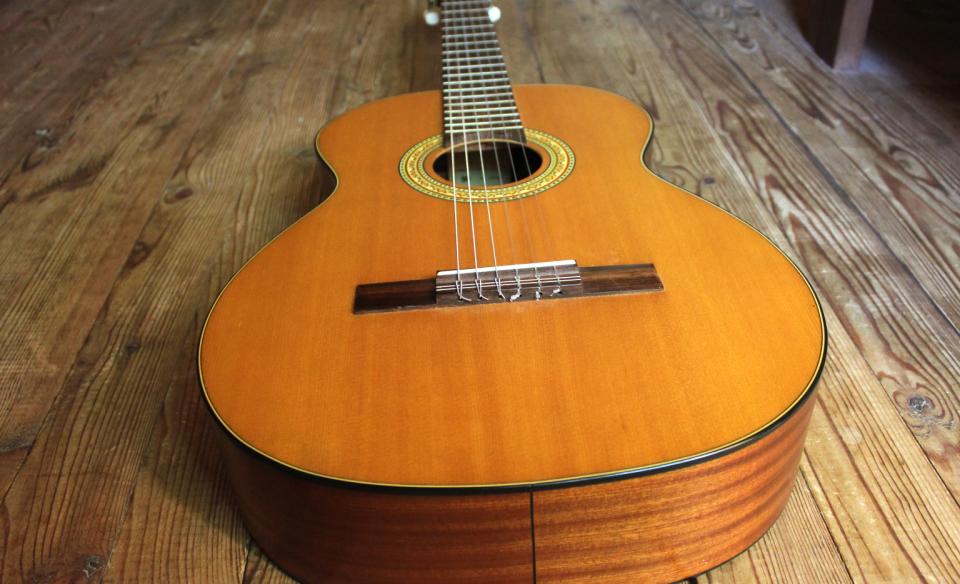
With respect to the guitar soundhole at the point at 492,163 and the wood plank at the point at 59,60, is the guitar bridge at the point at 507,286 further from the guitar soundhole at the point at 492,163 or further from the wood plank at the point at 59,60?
the wood plank at the point at 59,60

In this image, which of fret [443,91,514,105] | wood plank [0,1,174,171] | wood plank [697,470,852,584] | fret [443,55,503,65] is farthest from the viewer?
wood plank [0,1,174,171]

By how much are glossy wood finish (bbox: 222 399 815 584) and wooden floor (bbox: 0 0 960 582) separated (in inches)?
5.1

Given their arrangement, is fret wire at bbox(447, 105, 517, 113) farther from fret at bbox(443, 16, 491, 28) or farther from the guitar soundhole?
fret at bbox(443, 16, 491, 28)

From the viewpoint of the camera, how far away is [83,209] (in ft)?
A: 5.13

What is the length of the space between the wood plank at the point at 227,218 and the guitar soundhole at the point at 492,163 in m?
0.18

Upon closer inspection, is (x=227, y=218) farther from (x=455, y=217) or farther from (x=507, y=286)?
(x=507, y=286)

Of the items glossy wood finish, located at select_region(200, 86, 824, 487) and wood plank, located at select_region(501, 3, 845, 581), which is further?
wood plank, located at select_region(501, 3, 845, 581)

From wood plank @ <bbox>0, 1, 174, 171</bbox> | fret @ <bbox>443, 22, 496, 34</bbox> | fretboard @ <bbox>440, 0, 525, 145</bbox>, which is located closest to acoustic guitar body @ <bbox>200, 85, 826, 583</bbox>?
fretboard @ <bbox>440, 0, 525, 145</bbox>

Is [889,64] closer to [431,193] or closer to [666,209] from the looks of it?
[666,209]

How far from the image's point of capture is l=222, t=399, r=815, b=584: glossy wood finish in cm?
72

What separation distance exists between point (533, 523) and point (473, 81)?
86 centimetres

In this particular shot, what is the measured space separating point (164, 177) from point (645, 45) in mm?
1228

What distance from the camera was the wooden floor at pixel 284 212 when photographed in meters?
0.96

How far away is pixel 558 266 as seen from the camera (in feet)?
3.06
